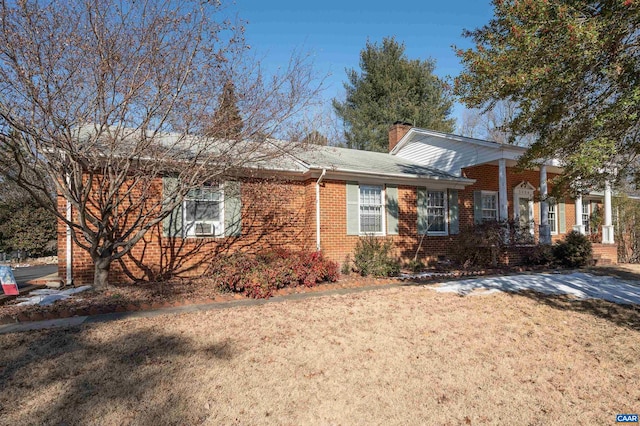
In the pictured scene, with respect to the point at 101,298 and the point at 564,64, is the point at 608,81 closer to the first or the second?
the point at 564,64

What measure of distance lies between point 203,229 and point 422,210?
7.36 meters

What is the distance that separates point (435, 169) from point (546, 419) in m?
12.4

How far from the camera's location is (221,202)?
34.5 feet

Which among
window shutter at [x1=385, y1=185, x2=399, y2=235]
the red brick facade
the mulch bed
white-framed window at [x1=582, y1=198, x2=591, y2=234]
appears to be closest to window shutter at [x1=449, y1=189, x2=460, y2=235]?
the red brick facade

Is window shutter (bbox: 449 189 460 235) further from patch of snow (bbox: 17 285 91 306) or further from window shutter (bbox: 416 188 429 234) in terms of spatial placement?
patch of snow (bbox: 17 285 91 306)

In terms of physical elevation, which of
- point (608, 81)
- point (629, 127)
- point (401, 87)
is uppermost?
point (401, 87)

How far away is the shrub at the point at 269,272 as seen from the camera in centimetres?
807

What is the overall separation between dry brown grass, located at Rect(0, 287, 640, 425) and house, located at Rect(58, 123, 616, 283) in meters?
3.93

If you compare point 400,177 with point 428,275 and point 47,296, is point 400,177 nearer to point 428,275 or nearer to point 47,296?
point 428,275

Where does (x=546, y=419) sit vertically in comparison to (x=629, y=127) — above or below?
below

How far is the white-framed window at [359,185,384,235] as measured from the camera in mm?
12453

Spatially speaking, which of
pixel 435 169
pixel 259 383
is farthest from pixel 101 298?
pixel 435 169

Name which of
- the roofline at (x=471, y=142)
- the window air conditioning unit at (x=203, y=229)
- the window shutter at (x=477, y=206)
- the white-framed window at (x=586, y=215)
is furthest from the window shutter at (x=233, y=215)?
the white-framed window at (x=586, y=215)

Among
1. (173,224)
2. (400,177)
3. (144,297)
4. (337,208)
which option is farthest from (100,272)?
(400,177)
